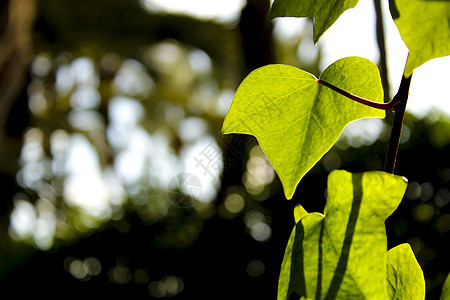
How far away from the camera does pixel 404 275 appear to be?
177mm

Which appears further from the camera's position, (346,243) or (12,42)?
(12,42)

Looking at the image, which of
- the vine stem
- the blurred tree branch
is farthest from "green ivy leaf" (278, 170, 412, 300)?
the blurred tree branch

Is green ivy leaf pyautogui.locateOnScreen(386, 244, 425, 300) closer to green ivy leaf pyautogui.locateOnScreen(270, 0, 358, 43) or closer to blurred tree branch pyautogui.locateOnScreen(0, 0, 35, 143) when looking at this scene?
green ivy leaf pyautogui.locateOnScreen(270, 0, 358, 43)

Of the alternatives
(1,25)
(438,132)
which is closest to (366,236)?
(438,132)

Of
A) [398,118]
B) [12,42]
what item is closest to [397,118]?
[398,118]

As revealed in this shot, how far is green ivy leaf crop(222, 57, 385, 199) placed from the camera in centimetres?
18

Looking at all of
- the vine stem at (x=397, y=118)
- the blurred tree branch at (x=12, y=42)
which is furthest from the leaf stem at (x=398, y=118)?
the blurred tree branch at (x=12, y=42)

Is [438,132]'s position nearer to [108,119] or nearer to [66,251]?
[66,251]

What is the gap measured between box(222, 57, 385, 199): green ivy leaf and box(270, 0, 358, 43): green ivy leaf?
0.03m

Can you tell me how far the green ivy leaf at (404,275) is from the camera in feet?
0.57

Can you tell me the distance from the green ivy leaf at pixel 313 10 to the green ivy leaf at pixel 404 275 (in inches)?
3.6

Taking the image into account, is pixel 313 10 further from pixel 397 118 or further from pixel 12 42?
pixel 12 42

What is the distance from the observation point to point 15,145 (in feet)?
15.3

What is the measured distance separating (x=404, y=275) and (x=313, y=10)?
11 cm
